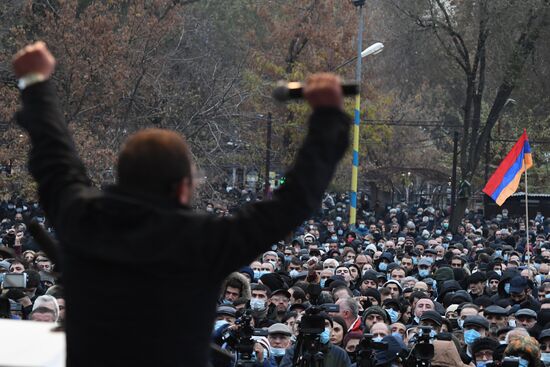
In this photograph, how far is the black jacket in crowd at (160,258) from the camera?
3188 mm

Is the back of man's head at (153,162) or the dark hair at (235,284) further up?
the back of man's head at (153,162)

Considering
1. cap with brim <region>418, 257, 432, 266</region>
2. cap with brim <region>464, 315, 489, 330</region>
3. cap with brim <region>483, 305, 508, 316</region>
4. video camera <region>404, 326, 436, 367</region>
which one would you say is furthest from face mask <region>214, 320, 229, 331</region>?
cap with brim <region>418, 257, 432, 266</region>

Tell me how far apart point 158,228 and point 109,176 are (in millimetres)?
22368

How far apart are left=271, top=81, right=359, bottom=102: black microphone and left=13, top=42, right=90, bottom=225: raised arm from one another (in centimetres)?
62

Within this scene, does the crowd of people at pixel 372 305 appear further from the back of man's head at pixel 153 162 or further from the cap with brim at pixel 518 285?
the back of man's head at pixel 153 162

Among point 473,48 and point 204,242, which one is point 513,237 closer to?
point 473,48

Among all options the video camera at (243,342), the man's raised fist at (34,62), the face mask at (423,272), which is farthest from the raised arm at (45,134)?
the face mask at (423,272)

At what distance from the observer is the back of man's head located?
3279mm

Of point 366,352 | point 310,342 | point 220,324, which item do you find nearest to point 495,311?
point 220,324

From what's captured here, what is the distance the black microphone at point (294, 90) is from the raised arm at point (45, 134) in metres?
0.62

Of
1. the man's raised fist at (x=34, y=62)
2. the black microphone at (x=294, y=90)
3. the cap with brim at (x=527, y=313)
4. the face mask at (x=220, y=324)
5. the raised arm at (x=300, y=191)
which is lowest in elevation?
the face mask at (x=220, y=324)

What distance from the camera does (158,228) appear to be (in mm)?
3186

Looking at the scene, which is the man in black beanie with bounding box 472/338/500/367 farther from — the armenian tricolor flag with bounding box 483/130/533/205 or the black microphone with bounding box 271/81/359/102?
the armenian tricolor flag with bounding box 483/130/533/205

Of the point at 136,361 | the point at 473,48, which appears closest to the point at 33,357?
the point at 136,361
